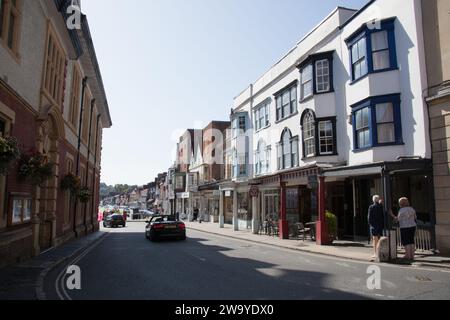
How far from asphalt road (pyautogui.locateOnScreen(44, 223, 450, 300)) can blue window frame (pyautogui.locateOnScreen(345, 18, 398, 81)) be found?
8.38m

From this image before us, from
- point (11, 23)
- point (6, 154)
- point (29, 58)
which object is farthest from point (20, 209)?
point (11, 23)

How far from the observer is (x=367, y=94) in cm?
1667

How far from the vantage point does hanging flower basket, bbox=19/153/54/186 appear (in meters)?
11.5

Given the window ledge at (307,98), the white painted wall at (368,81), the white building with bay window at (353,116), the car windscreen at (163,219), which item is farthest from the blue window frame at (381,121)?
the car windscreen at (163,219)

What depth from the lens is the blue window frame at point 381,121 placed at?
15.7m

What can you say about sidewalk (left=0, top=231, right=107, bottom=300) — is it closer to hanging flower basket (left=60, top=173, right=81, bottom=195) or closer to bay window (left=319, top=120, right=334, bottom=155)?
hanging flower basket (left=60, top=173, right=81, bottom=195)

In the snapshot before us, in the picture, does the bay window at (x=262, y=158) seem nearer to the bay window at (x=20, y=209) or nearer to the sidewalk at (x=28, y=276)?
the sidewalk at (x=28, y=276)

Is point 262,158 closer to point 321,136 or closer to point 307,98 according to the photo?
point 307,98

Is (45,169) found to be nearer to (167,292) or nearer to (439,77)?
(167,292)

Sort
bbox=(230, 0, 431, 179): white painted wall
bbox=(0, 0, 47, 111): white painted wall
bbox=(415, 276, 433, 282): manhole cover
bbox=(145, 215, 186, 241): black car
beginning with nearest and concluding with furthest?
bbox=(415, 276, 433, 282): manhole cover < bbox=(0, 0, 47, 111): white painted wall < bbox=(230, 0, 431, 179): white painted wall < bbox=(145, 215, 186, 241): black car

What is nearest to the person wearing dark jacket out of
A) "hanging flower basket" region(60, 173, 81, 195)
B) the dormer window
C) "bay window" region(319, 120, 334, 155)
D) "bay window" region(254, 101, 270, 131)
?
"bay window" region(319, 120, 334, 155)

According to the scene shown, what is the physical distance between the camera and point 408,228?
12.6m

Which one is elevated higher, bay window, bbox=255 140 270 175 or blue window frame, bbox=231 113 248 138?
blue window frame, bbox=231 113 248 138

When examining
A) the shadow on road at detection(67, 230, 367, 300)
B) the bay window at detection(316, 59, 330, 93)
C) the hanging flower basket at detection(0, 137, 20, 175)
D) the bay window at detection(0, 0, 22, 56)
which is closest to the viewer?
the shadow on road at detection(67, 230, 367, 300)
